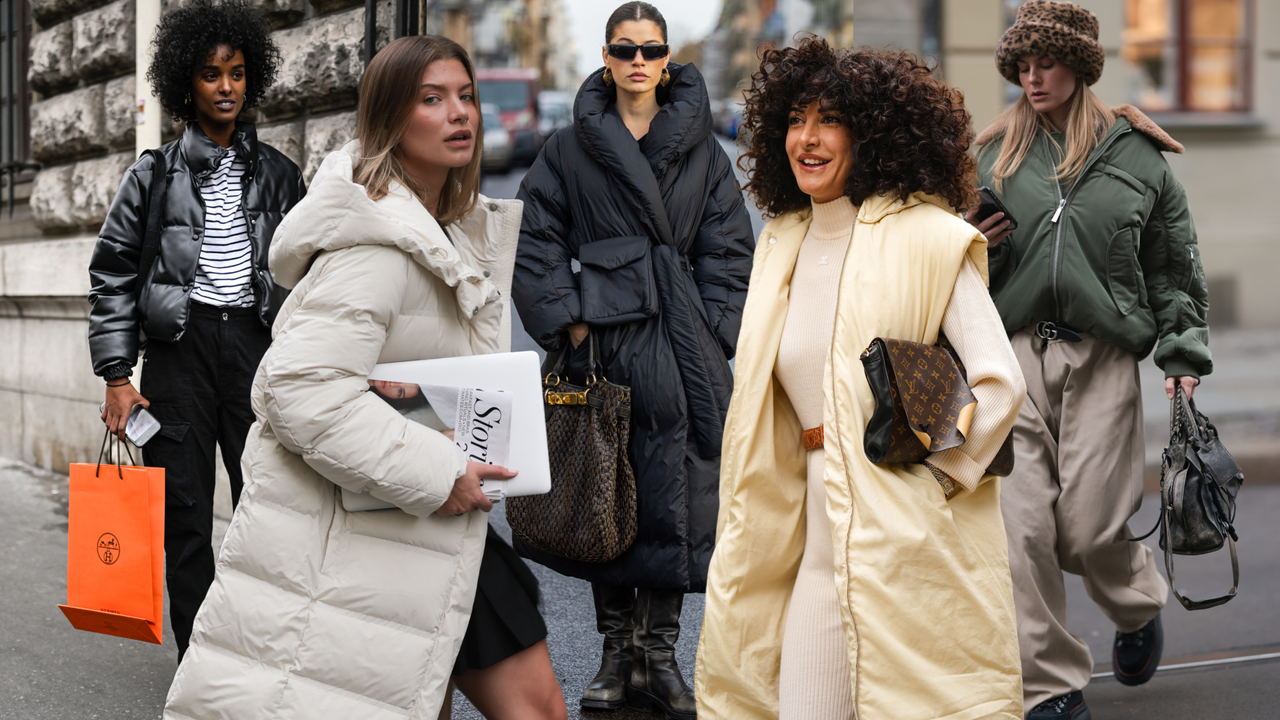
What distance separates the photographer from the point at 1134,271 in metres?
3.51

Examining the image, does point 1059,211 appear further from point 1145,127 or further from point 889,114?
point 889,114

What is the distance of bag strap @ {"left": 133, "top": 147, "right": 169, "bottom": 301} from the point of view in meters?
3.63

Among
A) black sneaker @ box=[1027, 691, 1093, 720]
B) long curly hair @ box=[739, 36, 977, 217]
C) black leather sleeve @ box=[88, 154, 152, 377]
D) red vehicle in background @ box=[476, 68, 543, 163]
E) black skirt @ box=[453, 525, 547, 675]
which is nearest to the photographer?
black skirt @ box=[453, 525, 547, 675]

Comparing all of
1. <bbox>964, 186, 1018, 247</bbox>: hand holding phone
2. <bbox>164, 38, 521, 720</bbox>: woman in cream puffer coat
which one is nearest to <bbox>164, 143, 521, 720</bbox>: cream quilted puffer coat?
<bbox>164, 38, 521, 720</bbox>: woman in cream puffer coat

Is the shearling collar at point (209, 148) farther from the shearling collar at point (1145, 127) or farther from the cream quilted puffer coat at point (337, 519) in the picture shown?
the shearling collar at point (1145, 127)

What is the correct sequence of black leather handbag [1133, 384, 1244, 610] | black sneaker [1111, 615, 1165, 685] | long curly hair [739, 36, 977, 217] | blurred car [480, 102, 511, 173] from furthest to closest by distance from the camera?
blurred car [480, 102, 511, 173], black sneaker [1111, 615, 1165, 685], black leather handbag [1133, 384, 1244, 610], long curly hair [739, 36, 977, 217]

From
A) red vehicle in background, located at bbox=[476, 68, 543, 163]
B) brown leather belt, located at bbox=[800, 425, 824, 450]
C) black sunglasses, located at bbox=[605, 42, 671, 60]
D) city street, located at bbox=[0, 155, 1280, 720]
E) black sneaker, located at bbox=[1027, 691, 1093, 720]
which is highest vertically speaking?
red vehicle in background, located at bbox=[476, 68, 543, 163]

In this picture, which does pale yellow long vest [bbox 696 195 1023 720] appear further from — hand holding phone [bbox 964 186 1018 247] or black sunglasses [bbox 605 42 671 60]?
black sunglasses [bbox 605 42 671 60]

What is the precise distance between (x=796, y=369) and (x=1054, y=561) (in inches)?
56.4

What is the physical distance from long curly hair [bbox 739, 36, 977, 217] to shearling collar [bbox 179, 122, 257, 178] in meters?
1.93

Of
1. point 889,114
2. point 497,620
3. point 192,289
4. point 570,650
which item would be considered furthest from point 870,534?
point 192,289

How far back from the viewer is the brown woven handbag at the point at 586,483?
3477 mm

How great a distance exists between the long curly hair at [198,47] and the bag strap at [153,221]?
276mm

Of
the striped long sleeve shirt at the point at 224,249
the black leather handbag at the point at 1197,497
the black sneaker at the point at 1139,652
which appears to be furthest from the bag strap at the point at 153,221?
the black sneaker at the point at 1139,652
